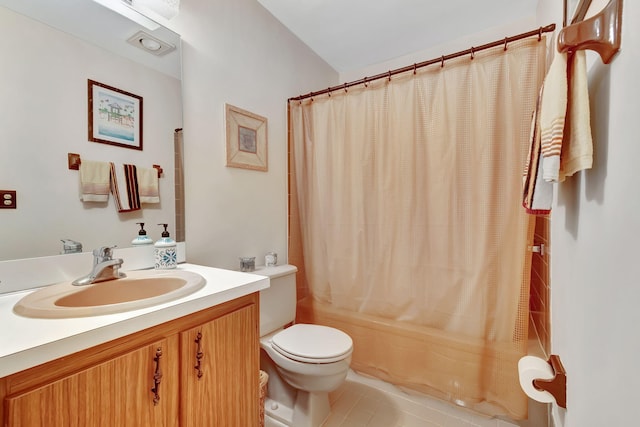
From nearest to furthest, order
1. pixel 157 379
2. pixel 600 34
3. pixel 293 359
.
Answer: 1. pixel 600 34
2. pixel 157 379
3. pixel 293 359

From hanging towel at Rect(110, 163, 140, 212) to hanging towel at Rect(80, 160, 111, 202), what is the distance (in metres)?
0.02

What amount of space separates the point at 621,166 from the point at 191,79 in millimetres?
1689

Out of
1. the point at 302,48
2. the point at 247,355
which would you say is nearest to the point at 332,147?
the point at 302,48

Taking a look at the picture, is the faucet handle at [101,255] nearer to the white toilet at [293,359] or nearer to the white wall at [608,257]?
the white toilet at [293,359]

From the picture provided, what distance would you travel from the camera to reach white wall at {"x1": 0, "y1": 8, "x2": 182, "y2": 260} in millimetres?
925

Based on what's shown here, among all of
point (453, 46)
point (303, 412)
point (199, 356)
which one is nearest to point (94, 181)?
point (199, 356)

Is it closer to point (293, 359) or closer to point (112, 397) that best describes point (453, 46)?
point (293, 359)

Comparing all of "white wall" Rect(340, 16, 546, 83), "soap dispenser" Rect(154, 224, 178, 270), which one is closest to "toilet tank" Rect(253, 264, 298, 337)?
"soap dispenser" Rect(154, 224, 178, 270)

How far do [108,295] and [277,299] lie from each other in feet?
2.87

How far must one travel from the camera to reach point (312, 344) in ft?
4.70

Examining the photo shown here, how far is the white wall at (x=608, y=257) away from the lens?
447 millimetres

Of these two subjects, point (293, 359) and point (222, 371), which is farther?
point (293, 359)

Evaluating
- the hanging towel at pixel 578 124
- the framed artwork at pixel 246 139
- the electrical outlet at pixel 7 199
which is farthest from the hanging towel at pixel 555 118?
the electrical outlet at pixel 7 199

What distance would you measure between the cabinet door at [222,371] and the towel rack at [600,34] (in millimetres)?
1173
